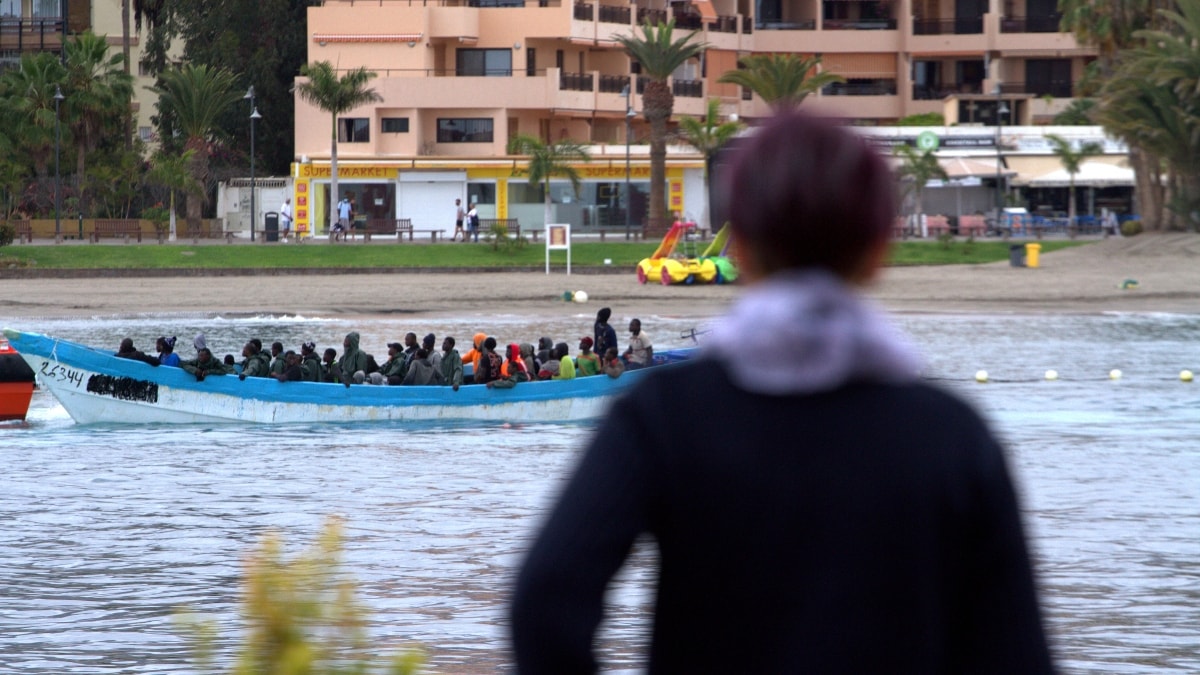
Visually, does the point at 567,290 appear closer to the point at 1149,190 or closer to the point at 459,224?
the point at 459,224

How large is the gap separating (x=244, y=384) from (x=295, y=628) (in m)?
19.4

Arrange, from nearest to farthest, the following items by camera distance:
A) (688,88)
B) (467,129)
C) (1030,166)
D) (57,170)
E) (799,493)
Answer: (799,493) < (57,170) < (1030,166) < (467,129) < (688,88)

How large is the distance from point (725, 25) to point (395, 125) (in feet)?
54.9

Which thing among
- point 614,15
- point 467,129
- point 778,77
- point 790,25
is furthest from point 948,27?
point 467,129

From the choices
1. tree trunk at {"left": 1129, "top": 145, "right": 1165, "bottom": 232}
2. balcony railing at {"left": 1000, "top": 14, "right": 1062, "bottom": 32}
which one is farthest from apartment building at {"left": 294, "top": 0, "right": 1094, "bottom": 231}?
tree trunk at {"left": 1129, "top": 145, "right": 1165, "bottom": 232}

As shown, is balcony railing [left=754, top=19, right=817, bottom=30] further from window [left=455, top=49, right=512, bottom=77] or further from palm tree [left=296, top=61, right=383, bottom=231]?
palm tree [left=296, top=61, right=383, bottom=231]

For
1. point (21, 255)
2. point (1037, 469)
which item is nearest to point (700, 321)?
point (1037, 469)

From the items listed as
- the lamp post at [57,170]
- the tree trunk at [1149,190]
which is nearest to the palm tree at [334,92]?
the lamp post at [57,170]

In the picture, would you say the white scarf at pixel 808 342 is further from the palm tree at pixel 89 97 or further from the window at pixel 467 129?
the palm tree at pixel 89 97

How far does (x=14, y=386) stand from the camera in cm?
2278

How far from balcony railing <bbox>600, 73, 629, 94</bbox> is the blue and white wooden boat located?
46652 millimetres

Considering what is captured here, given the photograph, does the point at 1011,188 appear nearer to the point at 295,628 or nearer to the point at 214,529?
the point at 214,529

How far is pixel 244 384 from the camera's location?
22.0 metres

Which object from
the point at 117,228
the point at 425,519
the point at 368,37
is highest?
the point at 368,37
